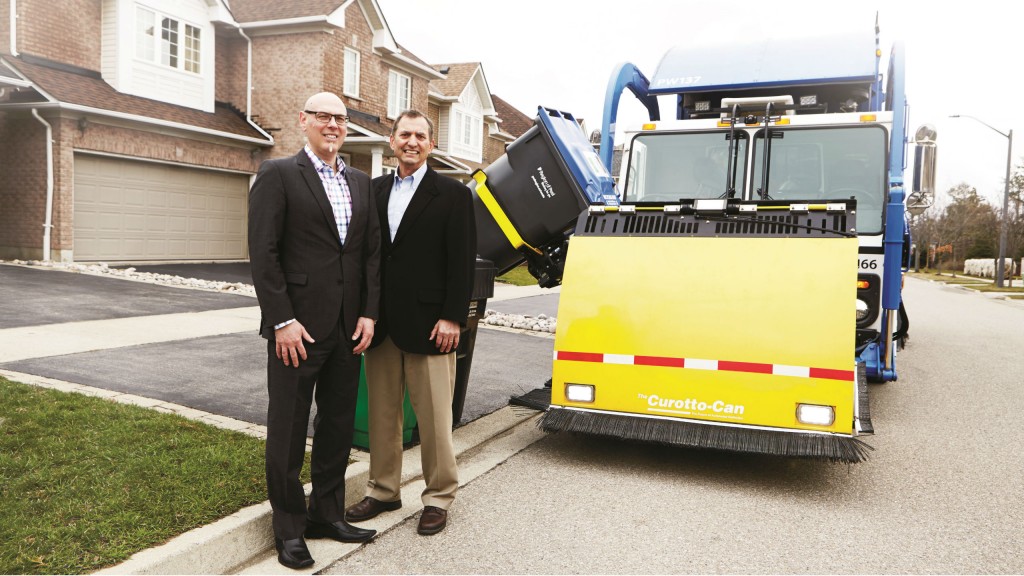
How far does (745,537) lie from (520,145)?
3.30 metres

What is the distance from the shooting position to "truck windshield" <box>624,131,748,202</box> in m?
7.23

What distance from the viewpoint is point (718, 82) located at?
7809mm

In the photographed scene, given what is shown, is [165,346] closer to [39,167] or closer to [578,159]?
[578,159]

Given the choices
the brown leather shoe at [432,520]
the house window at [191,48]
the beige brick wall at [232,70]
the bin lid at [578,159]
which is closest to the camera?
the brown leather shoe at [432,520]

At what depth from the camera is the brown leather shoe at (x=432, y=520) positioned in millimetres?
3979

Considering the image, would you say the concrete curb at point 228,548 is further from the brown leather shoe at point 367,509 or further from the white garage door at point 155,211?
the white garage door at point 155,211

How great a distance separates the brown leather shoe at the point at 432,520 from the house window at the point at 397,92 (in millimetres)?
22177

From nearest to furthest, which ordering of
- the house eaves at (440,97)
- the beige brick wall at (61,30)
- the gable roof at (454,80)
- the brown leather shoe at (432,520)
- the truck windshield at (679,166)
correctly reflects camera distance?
the brown leather shoe at (432,520) → the truck windshield at (679,166) → the beige brick wall at (61,30) → the house eaves at (440,97) → the gable roof at (454,80)

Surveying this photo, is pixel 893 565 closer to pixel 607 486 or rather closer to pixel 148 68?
pixel 607 486

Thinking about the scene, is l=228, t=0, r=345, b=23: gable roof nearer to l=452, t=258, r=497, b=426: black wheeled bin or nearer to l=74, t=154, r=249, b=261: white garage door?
l=74, t=154, r=249, b=261: white garage door

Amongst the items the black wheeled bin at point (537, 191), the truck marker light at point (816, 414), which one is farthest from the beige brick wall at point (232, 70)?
the truck marker light at point (816, 414)

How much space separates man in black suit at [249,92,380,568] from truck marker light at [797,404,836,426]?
2615mm

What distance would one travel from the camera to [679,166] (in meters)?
7.38

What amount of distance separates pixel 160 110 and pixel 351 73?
6.23 m
